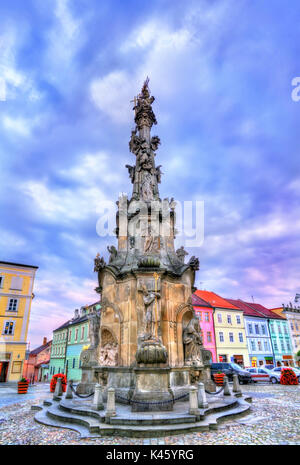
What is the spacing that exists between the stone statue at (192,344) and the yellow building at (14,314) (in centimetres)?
2483

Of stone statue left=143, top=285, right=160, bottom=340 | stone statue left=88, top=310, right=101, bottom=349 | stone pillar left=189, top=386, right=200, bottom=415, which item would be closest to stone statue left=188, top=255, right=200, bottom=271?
stone statue left=143, top=285, right=160, bottom=340

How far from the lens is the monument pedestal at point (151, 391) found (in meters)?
7.88

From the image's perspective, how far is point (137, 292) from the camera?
10.3 metres

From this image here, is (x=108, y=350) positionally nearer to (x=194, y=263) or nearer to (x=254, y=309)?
(x=194, y=263)

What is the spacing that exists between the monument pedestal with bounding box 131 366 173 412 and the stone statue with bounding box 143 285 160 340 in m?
1.09

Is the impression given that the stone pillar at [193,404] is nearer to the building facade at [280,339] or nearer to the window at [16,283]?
the window at [16,283]

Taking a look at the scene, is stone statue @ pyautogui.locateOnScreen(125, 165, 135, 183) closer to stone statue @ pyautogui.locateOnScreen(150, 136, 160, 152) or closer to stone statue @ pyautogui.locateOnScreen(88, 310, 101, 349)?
stone statue @ pyautogui.locateOnScreen(150, 136, 160, 152)

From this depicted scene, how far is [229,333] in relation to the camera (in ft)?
132

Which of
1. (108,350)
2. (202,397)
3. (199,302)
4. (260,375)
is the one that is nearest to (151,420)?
(202,397)
